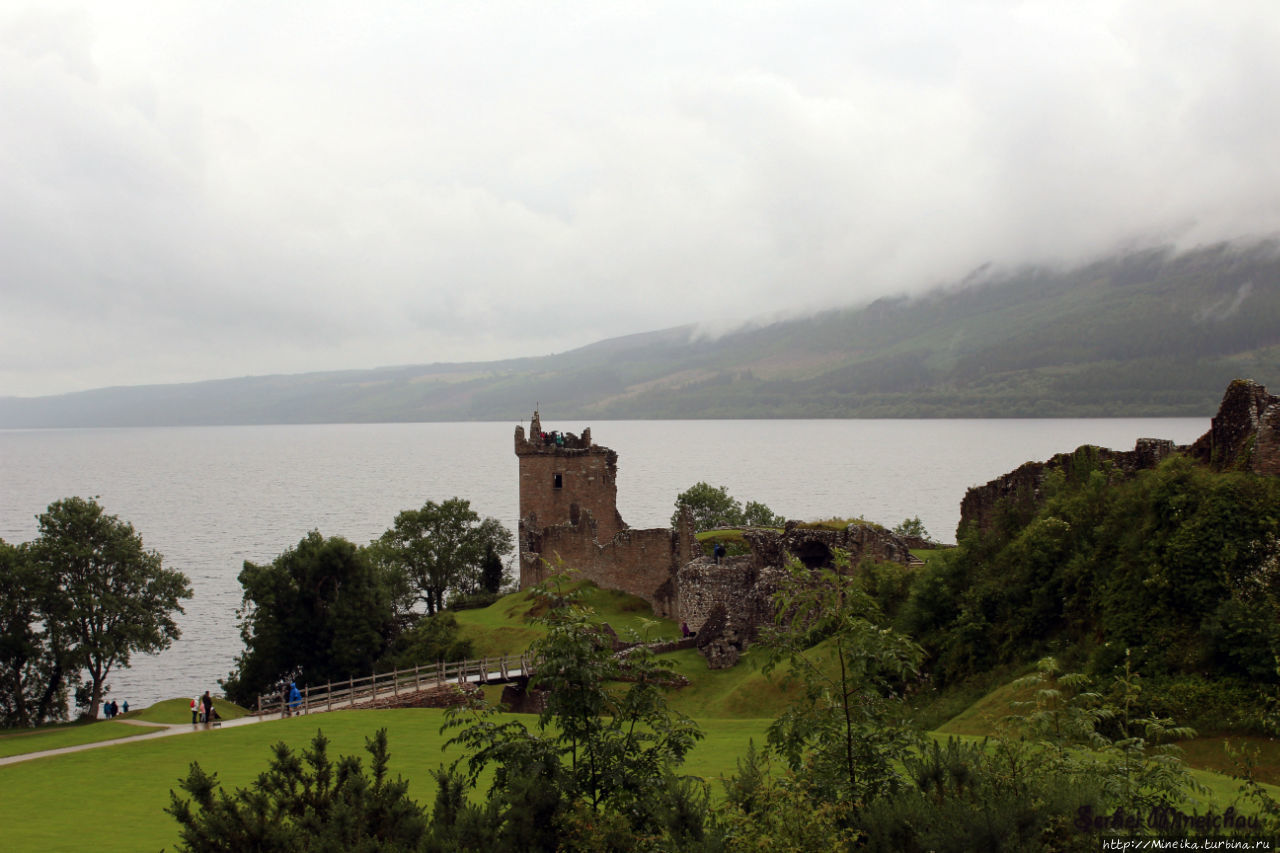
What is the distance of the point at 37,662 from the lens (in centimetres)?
4034

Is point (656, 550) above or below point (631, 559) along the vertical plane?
above

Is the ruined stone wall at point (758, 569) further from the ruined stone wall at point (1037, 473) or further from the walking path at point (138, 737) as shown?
the walking path at point (138, 737)

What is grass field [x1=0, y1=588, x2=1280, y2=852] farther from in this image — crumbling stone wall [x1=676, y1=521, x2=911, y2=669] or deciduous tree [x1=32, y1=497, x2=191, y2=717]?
deciduous tree [x1=32, y1=497, x2=191, y2=717]

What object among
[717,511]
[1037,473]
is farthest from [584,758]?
[717,511]

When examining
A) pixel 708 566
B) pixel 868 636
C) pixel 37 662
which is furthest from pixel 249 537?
pixel 868 636

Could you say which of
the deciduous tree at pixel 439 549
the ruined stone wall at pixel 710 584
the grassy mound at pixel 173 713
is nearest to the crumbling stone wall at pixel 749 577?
the ruined stone wall at pixel 710 584

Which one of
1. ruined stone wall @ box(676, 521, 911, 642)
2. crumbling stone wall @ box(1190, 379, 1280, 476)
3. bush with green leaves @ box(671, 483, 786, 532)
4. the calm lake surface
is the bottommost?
the calm lake surface

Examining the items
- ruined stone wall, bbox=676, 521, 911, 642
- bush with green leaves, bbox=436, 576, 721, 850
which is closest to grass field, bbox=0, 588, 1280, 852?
bush with green leaves, bbox=436, 576, 721, 850

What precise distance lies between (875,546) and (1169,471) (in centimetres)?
1412

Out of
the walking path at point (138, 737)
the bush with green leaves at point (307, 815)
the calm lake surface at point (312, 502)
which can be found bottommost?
the calm lake surface at point (312, 502)

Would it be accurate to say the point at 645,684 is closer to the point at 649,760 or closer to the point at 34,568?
the point at 649,760

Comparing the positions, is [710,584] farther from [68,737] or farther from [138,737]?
[68,737]

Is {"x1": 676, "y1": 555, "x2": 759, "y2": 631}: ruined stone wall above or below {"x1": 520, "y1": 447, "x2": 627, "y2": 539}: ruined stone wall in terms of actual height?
below

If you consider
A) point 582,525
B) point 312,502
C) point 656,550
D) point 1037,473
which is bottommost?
point 312,502
